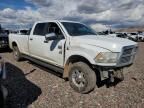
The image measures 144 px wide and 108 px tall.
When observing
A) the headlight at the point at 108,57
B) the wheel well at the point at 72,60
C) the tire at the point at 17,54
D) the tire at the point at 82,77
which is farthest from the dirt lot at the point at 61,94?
the tire at the point at 17,54

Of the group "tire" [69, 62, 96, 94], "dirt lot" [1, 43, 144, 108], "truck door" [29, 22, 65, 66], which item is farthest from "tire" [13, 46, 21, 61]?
"tire" [69, 62, 96, 94]

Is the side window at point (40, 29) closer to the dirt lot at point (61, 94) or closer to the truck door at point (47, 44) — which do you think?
the truck door at point (47, 44)

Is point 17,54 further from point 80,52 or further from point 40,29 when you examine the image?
point 80,52

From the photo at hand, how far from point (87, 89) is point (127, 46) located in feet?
4.92

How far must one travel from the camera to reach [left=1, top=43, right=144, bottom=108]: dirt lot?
4.55m

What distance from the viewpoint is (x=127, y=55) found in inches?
199

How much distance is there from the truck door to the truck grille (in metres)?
1.76

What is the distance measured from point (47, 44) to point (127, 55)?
2.60 metres

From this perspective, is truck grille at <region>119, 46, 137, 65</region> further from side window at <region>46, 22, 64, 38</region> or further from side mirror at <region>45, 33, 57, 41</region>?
side mirror at <region>45, 33, 57, 41</region>

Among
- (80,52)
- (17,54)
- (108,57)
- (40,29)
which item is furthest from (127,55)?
(17,54)

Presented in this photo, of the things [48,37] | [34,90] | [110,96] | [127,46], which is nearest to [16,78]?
[34,90]

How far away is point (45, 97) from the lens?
4883 millimetres

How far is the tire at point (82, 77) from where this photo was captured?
16.2 ft

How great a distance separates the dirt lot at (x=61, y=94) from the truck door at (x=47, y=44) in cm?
71
